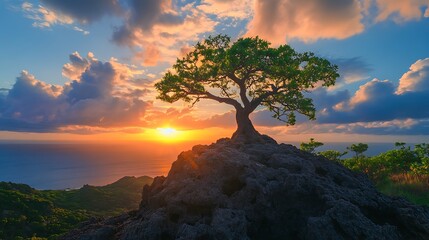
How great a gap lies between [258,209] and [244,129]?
12.2 metres

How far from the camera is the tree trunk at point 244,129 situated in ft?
83.7

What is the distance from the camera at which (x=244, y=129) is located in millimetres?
26344

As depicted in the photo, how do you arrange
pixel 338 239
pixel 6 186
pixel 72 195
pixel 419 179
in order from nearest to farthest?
pixel 338 239 < pixel 419 179 < pixel 6 186 < pixel 72 195

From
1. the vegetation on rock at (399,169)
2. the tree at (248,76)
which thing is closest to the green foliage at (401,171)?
the vegetation on rock at (399,169)

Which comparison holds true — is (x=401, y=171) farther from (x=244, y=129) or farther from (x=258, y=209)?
(x=258, y=209)

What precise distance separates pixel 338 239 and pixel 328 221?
0.86 meters

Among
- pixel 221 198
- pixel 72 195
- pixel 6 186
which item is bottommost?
pixel 72 195

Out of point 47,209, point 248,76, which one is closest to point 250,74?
point 248,76

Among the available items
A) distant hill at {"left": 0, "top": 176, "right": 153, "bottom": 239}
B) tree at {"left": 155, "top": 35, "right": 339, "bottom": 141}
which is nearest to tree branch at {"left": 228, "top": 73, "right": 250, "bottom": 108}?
tree at {"left": 155, "top": 35, "right": 339, "bottom": 141}

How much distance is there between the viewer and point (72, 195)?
89312mm

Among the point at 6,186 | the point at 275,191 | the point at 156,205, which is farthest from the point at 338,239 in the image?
the point at 6,186

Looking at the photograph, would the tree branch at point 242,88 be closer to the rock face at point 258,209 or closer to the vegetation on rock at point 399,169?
the rock face at point 258,209

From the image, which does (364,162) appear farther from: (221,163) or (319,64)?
(221,163)

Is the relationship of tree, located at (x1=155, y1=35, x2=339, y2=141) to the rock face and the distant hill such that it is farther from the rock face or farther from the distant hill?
the distant hill
